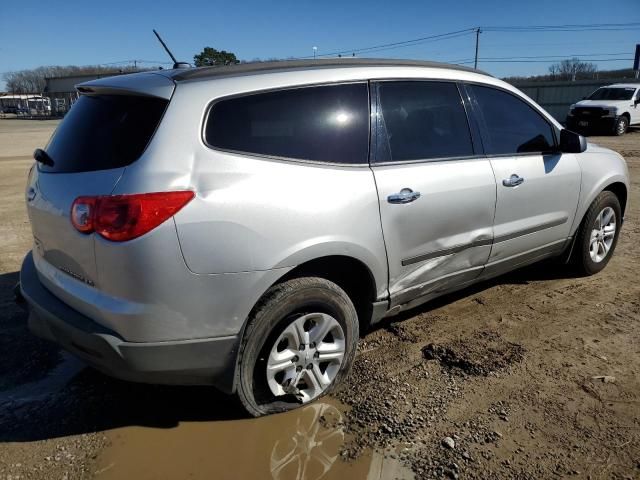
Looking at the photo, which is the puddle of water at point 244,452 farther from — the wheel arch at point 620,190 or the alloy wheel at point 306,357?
the wheel arch at point 620,190

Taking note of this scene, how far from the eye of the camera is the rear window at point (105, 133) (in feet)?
7.88

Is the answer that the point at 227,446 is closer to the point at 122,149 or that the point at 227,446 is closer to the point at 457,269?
the point at 122,149

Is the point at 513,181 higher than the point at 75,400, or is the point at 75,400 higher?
the point at 513,181

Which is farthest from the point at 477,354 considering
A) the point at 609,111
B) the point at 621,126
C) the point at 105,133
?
the point at 621,126

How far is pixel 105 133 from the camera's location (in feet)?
8.38

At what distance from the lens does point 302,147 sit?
2.72 metres

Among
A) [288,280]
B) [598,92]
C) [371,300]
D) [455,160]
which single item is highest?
[455,160]

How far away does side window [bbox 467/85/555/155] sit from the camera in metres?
3.72

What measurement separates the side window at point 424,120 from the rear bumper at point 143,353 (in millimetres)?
1512

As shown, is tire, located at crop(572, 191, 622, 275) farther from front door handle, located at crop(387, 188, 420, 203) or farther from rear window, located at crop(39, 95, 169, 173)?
rear window, located at crop(39, 95, 169, 173)

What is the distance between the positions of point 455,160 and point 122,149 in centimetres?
206

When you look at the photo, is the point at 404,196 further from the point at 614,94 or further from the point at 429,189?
the point at 614,94

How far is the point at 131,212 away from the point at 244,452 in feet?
4.19

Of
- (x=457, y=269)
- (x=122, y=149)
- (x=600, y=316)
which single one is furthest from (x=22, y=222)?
(x=600, y=316)
